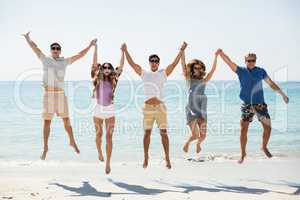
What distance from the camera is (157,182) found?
7.93 metres

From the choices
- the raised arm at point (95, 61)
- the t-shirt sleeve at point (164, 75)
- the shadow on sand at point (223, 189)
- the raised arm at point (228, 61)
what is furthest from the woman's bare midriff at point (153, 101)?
the shadow on sand at point (223, 189)

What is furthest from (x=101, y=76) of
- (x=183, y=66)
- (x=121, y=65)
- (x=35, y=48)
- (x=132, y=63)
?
(x=183, y=66)

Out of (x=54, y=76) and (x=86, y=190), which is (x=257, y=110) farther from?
(x=54, y=76)

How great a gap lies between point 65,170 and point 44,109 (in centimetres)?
167

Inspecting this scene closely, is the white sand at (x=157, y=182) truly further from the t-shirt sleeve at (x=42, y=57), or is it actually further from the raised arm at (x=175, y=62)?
the t-shirt sleeve at (x=42, y=57)

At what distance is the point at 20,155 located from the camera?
12344 mm

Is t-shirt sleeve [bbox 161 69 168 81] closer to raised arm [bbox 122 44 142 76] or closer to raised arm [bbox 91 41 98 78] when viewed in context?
raised arm [bbox 122 44 142 76]

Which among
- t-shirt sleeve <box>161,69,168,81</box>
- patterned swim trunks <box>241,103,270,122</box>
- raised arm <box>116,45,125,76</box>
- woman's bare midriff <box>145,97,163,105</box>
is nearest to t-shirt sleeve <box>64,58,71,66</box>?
raised arm <box>116,45,125,76</box>

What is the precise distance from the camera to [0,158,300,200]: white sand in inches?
279

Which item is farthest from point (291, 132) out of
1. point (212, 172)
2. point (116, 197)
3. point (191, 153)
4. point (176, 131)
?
point (116, 197)

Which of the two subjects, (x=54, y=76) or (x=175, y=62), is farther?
(x=54, y=76)

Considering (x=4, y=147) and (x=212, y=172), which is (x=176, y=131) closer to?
(x=4, y=147)

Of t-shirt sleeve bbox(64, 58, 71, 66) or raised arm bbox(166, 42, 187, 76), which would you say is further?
t-shirt sleeve bbox(64, 58, 71, 66)

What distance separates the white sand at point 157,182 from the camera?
23.3 feet
